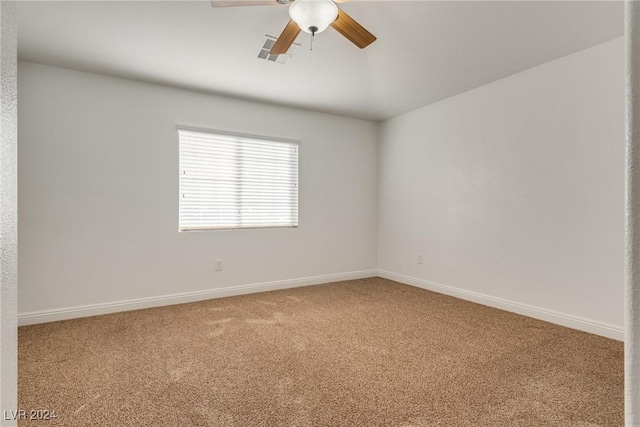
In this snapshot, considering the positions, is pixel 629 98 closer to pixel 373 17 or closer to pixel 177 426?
→ pixel 177 426

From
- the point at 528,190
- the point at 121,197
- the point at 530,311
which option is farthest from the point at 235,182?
the point at 530,311

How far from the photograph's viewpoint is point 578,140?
2.81 metres

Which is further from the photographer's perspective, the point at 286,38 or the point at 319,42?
the point at 319,42

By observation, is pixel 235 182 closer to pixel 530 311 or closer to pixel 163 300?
pixel 163 300

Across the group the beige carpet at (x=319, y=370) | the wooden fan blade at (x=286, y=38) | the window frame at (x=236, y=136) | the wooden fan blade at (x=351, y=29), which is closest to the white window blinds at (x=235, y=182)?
the window frame at (x=236, y=136)

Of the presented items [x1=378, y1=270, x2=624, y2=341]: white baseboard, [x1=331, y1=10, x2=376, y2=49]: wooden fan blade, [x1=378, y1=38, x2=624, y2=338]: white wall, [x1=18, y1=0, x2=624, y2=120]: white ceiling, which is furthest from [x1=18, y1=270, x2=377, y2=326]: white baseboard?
[x1=331, y1=10, x2=376, y2=49]: wooden fan blade

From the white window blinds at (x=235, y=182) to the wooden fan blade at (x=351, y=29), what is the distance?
2.11m

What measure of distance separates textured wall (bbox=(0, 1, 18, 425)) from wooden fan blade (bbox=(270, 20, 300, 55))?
6.39 ft

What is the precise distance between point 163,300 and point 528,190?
382cm

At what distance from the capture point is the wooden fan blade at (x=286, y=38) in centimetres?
216

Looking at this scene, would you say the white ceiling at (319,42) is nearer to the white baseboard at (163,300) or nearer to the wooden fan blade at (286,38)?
the wooden fan blade at (286,38)

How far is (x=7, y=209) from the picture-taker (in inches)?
17.0

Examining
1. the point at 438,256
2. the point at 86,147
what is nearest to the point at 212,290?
the point at 86,147

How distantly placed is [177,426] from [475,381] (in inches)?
64.2
